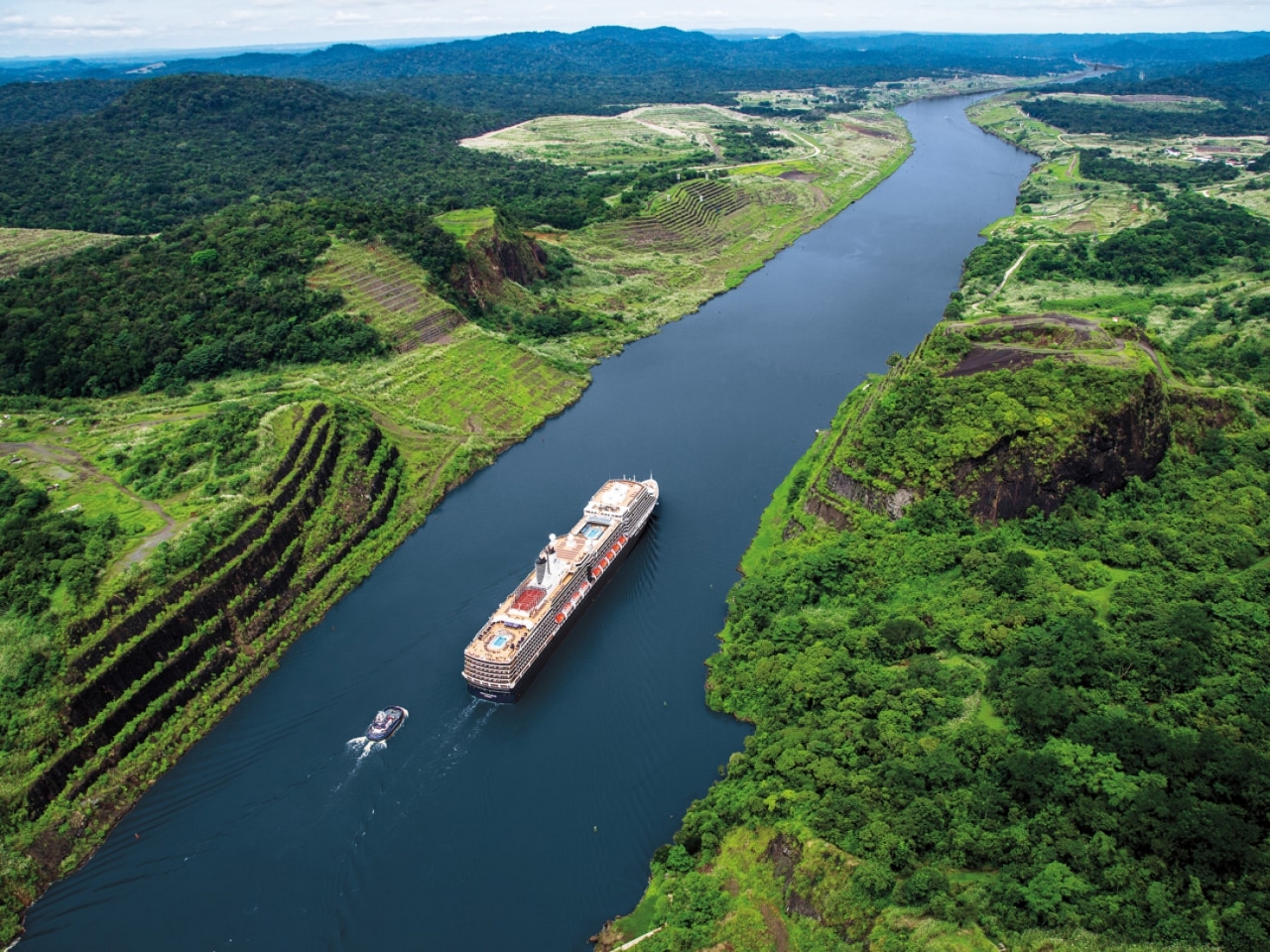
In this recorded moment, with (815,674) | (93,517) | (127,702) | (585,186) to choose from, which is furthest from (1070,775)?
(585,186)

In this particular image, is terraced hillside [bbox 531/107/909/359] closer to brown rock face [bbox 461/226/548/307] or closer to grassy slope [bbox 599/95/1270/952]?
brown rock face [bbox 461/226/548/307]

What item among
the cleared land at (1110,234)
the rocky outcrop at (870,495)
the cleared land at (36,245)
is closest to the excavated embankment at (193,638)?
the rocky outcrop at (870,495)

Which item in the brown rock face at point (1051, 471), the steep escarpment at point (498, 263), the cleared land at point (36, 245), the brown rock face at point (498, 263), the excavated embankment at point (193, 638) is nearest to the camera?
the excavated embankment at point (193, 638)

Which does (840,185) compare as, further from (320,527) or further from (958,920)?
(958,920)

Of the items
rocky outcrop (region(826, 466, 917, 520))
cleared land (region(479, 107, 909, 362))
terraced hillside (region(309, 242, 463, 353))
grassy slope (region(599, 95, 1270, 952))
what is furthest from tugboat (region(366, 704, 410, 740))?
cleared land (region(479, 107, 909, 362))

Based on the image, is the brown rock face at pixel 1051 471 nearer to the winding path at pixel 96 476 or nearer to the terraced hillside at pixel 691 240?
the terraced hillside at pixel 691 240

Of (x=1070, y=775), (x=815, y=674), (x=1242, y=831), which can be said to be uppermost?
(x=1242, y=831)
